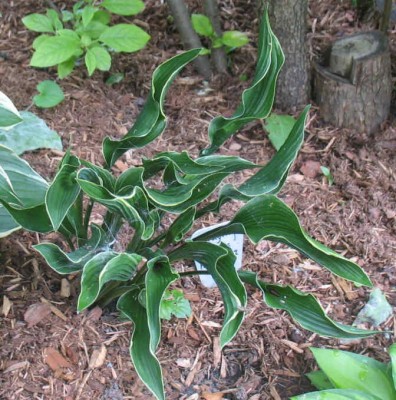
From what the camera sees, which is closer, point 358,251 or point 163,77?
point 163,77

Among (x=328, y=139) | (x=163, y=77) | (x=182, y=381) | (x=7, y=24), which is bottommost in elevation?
(x=182, y=381)

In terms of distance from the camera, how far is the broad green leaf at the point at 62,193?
58.2 inches

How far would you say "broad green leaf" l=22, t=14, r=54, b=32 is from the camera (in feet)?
7.91

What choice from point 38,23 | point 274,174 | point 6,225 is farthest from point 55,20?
point 274,174

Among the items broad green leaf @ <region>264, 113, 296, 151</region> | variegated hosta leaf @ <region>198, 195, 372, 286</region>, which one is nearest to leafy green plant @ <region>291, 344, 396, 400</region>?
variegated hosta leaf @ <region>198, 195, 372, 286</region>

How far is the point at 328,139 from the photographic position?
2.45 meters

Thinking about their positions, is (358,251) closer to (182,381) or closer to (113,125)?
(182,381)

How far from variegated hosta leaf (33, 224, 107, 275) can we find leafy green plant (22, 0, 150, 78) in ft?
2.67

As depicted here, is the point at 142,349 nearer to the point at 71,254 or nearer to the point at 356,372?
the point at 71,254

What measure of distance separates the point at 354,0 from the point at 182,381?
1728 millimetres

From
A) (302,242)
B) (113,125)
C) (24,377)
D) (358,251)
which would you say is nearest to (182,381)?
(24,377)

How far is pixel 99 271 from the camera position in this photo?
59.3 inches

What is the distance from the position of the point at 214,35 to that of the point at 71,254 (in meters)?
1.29

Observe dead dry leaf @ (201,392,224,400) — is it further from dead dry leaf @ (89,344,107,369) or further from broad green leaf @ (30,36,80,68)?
broad green leaf @ (30,36,80,68)
